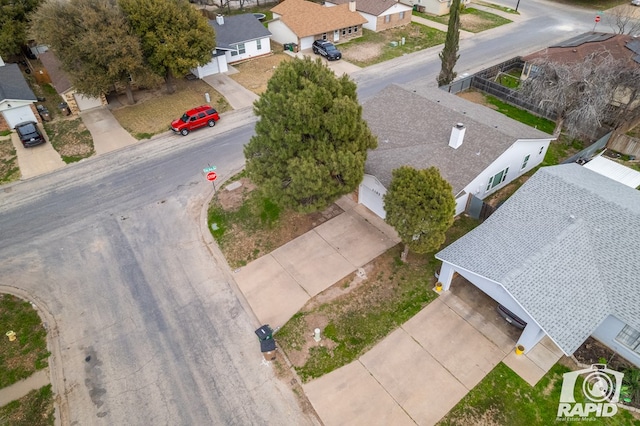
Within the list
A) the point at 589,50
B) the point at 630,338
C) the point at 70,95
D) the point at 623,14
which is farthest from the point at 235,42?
the point at 623,14

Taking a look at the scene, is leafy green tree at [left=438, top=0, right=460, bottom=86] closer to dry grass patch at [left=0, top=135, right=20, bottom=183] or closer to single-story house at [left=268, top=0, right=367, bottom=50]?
single-story house at [left=268, top=0, right=367, bottom=50]

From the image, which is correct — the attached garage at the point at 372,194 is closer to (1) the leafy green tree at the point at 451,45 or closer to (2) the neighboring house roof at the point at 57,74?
(1) the leafy green tree at the point at 451,45

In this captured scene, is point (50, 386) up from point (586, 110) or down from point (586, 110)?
down

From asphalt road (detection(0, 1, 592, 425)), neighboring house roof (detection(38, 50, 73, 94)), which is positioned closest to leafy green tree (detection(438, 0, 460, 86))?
asphalt road (detection(0, 1, 592, 425))

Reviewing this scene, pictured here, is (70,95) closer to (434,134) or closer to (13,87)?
(13,87)

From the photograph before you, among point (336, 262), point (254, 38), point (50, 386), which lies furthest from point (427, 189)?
point (254, 38)

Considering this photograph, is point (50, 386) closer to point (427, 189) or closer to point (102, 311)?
point (102, 311)

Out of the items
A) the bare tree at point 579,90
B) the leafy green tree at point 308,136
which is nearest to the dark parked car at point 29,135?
the leafy green tree at point 308,136
